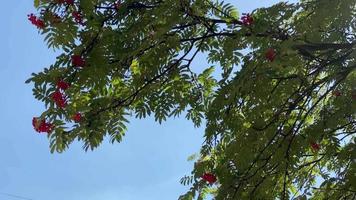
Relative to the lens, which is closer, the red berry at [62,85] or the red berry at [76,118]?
the red berry at [62,85]

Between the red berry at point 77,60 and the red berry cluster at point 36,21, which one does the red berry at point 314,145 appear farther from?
the red berry cluster at point 36,21

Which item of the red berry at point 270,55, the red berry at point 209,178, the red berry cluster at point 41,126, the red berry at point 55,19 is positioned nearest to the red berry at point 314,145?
the red berry at point 209,178

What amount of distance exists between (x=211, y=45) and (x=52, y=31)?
1465 millimetres

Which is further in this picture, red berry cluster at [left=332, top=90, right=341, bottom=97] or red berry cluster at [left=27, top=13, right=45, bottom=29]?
red berry cluster at [left=332, top=90, right=341, bottom=97]

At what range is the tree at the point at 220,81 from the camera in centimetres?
362

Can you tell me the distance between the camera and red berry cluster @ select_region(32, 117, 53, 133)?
3.61m

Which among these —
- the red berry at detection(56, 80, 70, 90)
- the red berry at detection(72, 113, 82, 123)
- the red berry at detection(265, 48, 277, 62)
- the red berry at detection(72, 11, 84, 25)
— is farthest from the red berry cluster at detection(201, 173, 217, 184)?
the red berry at detection(72, 11, 84, 25)

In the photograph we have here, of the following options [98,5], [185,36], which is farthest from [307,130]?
[98,5]

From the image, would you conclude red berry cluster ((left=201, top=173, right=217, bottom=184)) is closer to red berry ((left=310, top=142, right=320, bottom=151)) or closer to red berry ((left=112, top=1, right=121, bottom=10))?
red berry ((left=310, top=142, right=320, bottom=151))

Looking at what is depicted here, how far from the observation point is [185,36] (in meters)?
4.34

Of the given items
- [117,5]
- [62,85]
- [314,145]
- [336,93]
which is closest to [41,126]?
[62,85]

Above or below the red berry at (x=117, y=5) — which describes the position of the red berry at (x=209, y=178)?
below

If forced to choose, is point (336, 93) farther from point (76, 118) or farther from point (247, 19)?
point (76, 118)

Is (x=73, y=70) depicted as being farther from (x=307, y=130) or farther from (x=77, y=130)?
(x=307, y=130)
